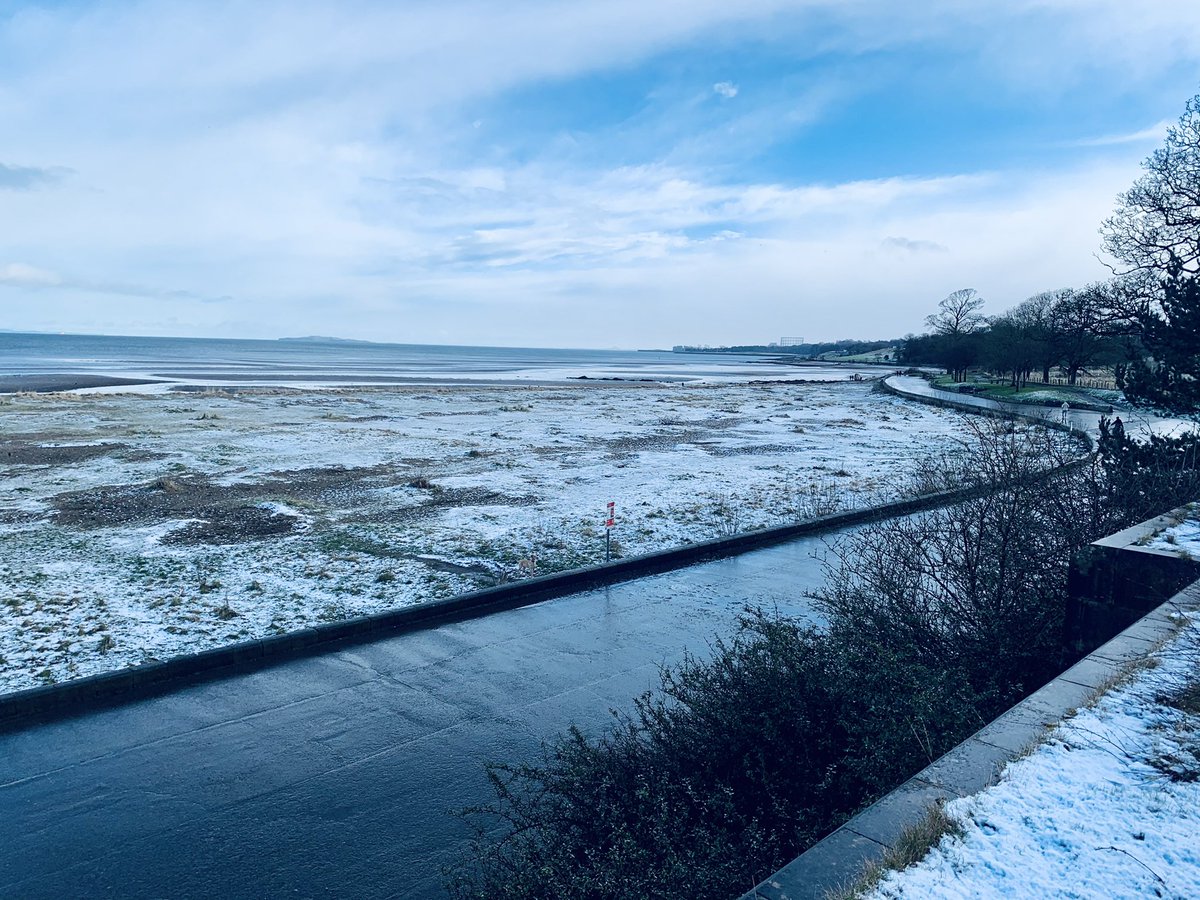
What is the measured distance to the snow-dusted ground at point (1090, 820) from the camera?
142 inches

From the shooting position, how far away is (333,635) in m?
10.2

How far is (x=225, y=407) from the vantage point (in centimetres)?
4519

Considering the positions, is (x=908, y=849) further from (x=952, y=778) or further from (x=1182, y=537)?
(x=1182, y=537)

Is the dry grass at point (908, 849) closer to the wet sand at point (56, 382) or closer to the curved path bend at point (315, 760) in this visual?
the curved path bend at point (315, 760)

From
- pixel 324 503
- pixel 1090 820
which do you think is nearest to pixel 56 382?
pixel 324 503

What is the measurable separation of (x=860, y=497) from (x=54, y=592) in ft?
53.2

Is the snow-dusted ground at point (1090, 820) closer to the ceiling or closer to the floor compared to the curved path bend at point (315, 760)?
closer to the ceiling

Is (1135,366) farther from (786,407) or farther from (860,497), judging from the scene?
(786,407)

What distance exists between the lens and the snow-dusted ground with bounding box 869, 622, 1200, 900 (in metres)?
3.62

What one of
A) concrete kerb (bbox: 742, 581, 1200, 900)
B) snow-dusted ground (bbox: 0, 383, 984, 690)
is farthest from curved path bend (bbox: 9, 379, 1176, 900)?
concrete kerb (bbox: 742, 581, 1200, 900)

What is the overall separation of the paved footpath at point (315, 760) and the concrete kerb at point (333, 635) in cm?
32

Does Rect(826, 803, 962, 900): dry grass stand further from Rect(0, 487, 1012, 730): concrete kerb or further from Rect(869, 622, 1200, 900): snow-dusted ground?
Rect(0, 487, 1012, 730): concrete kerb

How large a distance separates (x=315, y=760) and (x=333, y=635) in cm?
312

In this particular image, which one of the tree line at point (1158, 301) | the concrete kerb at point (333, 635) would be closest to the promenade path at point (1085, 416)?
the tree line at point (1158, 301)
